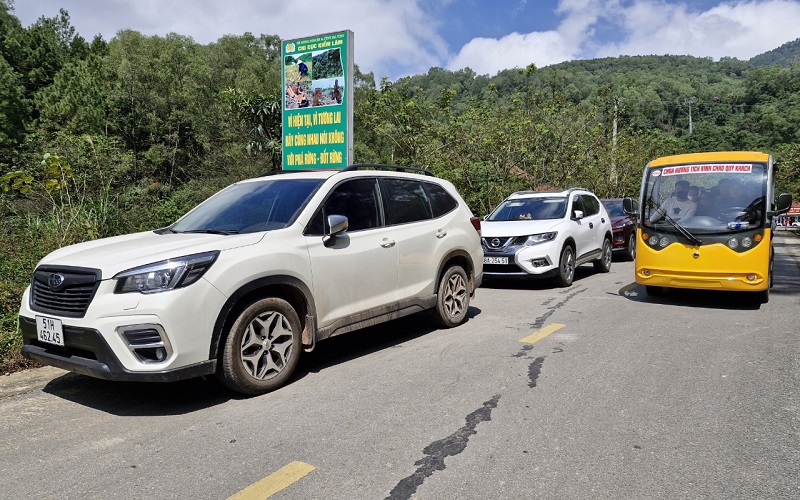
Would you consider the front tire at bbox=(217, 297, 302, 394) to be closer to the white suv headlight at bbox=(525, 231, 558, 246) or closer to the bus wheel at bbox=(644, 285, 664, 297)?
the white suv headlight at bbox=(525, 231, 558, 246)

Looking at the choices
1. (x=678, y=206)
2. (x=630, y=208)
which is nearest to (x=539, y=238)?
(x=630, y=208)

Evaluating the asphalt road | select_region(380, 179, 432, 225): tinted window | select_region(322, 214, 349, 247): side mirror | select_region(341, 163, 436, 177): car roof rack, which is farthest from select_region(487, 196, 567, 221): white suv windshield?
select_region(322, 214, 349, 247): side mirror

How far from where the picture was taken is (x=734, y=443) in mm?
3691

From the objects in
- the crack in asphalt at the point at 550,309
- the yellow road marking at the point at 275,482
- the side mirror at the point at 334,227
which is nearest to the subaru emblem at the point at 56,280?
the side mirror at the point at 334,227

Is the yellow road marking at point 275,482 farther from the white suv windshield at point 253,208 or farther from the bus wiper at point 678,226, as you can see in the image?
the bus wiper at point 678,226

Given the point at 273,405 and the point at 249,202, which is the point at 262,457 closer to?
the point at 273,405

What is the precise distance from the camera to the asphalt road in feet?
10.5

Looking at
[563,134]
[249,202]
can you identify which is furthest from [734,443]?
[563,134]

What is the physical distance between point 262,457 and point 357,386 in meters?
1.43

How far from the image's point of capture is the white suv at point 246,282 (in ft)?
13.2

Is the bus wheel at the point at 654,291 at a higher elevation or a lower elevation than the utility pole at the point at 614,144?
lower

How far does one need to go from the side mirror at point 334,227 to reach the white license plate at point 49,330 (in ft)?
6.85

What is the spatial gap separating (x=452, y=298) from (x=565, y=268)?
4.24 metres

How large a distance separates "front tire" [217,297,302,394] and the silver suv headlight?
539mm
